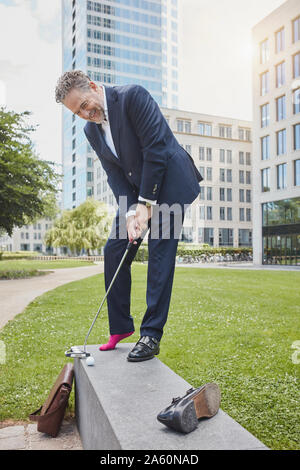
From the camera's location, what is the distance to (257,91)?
1251 inches

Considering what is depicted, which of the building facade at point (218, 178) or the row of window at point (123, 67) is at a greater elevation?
the row of window at point (123, 67)

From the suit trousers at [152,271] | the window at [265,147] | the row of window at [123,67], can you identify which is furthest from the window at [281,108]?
the row of window at [123,67]

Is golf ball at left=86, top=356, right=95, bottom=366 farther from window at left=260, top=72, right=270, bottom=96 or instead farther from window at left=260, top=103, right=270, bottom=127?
window at left=260, top=72, right=270, bottom=96

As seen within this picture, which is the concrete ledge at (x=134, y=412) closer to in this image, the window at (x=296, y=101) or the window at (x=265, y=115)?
the window at (x=296, y=101)

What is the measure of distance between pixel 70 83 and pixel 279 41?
104ft

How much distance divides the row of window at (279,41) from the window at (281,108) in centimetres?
329

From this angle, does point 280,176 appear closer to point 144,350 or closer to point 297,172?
point 297,172

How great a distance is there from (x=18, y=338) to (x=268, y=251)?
28.2 m

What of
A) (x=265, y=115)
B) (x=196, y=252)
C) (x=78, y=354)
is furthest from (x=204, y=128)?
(x=78, y=354)

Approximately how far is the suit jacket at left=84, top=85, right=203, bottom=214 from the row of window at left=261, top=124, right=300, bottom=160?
27921 mm

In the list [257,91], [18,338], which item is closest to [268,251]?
[257,91]

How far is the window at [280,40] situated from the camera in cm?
2908

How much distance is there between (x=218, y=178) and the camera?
5462 centimetres

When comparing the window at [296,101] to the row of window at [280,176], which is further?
the row of window at [280,176]
